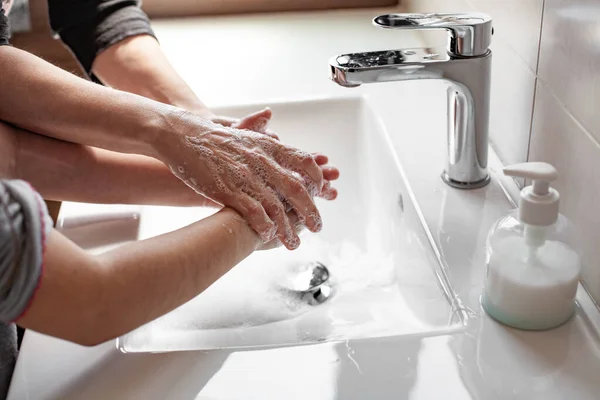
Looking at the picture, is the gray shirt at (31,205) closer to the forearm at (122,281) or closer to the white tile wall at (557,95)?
the forearm at (122,281)

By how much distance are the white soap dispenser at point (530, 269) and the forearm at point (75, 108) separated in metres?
0.36

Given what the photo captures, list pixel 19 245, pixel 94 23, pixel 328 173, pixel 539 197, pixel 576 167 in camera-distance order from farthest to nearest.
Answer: pixel 94 23
pixel 328 173
pixel 576 167
pixel 539 197
pixel 19 245

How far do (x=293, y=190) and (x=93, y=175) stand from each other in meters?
0.25

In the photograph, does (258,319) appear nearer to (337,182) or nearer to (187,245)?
(187,245)

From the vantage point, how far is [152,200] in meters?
0.90

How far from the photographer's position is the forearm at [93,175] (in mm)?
846

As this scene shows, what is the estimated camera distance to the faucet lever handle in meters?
0.78

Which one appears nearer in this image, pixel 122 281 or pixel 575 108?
pixel 122 281

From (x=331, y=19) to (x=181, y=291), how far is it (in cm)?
92

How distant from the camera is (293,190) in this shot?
31.0 inches

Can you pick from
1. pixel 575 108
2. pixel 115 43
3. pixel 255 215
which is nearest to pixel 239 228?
pixel 255 215

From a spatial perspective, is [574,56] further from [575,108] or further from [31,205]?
[31,205]

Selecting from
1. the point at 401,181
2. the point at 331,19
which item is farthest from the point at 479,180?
the point at 331,19

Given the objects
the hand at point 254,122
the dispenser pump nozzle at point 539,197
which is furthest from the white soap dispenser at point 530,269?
the hand at point 254,122
